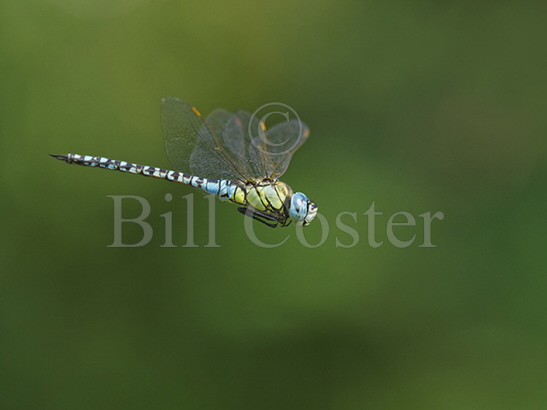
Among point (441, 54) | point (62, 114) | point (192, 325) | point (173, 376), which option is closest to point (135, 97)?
point (62, 114)

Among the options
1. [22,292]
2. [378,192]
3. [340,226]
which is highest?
[378,192]

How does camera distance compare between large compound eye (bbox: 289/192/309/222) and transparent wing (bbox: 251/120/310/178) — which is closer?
large compound eye (bbox: 289/192/309/222)

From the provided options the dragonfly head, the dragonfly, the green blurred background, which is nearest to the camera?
the dragonfly head

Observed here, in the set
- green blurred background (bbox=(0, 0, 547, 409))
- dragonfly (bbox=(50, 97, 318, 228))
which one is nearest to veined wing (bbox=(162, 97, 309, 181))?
dragonfly (bbox=(50, 97, 318, 228))

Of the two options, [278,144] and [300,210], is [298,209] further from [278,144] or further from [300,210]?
[278,144]

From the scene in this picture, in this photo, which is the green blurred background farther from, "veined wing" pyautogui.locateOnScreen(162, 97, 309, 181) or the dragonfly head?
the dragonfly head

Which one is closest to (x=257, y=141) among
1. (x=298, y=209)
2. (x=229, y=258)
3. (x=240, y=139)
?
(x=240, y=139)

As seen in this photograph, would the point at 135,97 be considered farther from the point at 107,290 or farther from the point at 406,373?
the point at 406,373
